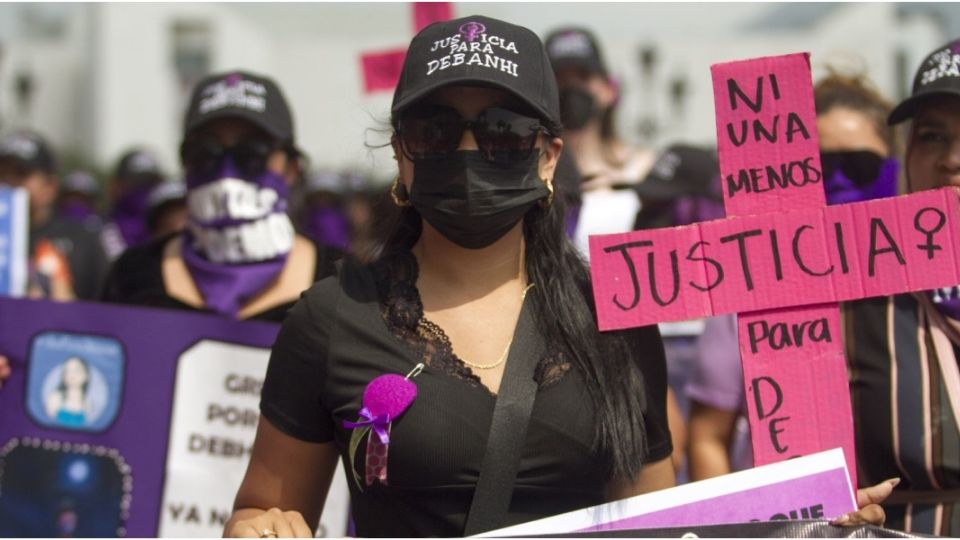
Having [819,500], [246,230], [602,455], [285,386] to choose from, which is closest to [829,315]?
[819,500]

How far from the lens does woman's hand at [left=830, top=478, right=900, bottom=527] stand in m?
2.48

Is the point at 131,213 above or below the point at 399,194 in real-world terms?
above

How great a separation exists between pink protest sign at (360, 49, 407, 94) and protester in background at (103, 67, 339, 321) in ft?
6.96

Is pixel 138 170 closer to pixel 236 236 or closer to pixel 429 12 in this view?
pixel 429 12

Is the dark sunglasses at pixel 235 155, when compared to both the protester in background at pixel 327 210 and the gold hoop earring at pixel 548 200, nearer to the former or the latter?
the gold hoop earring at pixel 548 200

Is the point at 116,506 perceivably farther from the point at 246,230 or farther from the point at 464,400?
the point at 464,400

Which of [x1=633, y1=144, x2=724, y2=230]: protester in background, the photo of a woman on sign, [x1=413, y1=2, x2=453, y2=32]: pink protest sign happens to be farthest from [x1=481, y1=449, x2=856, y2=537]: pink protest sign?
[x1=413, y1=2, x2=453, y2=32]: pink protest sign

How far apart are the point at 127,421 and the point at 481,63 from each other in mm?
2029

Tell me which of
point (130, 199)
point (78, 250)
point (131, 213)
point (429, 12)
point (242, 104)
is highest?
point (429, 12)

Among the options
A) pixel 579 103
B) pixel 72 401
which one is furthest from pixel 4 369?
pixel 579 103

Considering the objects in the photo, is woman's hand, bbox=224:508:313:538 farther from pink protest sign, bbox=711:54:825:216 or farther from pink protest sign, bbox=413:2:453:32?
pink protest sign, bbox=413:2:453:32

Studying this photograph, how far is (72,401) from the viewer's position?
4062mm

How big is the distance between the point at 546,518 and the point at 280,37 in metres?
66.7

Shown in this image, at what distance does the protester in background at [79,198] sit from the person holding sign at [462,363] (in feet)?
28.6
